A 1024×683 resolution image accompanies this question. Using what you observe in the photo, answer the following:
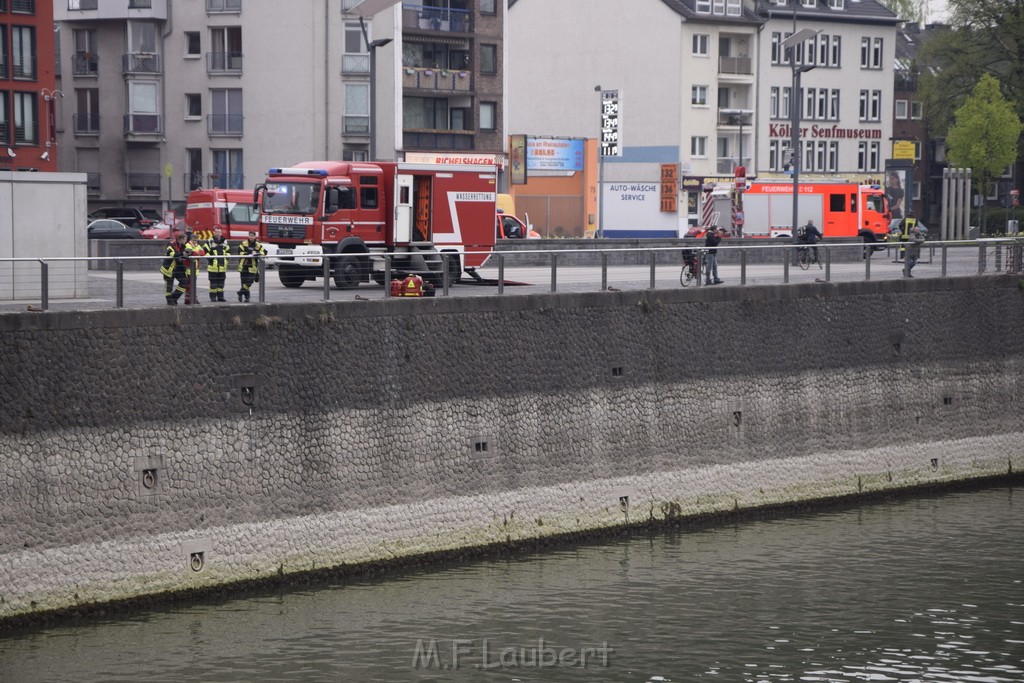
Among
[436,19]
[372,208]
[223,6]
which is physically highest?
[223,6]

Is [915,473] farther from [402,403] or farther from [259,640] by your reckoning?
[259,640]

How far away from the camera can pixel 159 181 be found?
73.0 meters

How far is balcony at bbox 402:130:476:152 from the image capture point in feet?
234

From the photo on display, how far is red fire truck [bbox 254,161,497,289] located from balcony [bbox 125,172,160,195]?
4070cm

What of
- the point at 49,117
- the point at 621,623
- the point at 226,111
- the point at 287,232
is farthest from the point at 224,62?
the point at 621,623

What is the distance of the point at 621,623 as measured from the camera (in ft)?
63.9

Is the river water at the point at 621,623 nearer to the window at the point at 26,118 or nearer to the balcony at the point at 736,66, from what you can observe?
the window at the point at 26,118

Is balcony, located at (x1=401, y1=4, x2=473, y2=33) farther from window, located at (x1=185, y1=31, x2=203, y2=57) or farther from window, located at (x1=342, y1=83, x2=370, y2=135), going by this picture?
window, located at (x1=185, y1=31, x2=203, y2=57)

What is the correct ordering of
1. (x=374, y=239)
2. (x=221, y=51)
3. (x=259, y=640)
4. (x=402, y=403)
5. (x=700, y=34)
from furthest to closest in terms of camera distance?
(x=700, y=34)
(x=221, y=51)
(x=374, y=239)
(x=402, y=403)
(x=259, y=640)

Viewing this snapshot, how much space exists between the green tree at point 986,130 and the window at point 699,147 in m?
12.5

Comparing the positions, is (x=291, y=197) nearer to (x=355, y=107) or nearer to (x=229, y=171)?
(x=355, y=107)

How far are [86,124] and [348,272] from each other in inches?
2119

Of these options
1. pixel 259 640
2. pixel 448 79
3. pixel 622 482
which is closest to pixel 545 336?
pixel 622 482

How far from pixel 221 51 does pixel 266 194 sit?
39.3 meters
